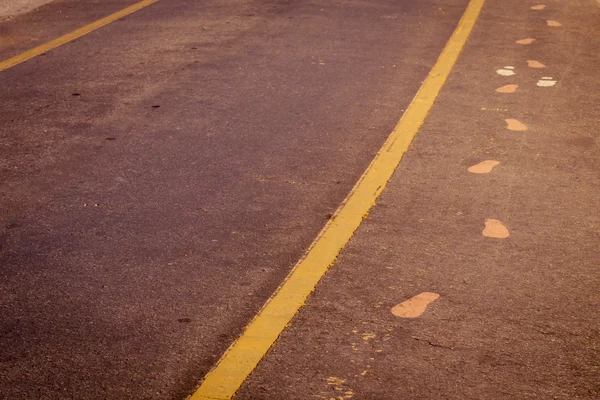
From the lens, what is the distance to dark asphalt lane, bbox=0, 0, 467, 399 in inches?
133

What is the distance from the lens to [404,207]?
461 cm

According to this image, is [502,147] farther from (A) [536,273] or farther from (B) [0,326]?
(B) [0,326]

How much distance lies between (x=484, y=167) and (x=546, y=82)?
2.23m

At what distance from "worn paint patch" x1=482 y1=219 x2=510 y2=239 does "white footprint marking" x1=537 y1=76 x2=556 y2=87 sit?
2.91m

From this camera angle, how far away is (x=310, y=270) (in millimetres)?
3916

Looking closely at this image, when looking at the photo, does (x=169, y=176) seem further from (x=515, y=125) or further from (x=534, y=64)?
(x=534, y=64)

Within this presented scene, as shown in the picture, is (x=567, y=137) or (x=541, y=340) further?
(x=567, y=137)

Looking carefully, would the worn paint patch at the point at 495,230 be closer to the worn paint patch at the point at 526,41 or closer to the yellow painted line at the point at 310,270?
the yellow painted line at the point at 310,270

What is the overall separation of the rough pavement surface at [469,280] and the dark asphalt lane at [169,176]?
1.12 feet

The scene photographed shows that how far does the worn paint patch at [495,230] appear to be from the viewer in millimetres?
4270

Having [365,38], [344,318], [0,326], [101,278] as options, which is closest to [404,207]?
[344,318]

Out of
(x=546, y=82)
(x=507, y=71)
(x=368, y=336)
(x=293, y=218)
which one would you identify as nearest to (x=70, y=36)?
(x=507, y=71)

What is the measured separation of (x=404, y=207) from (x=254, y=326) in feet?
4.74

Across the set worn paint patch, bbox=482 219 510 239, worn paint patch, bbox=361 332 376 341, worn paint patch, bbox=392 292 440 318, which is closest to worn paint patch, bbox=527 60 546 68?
worn paint patch, bbox=482 219 510 239
